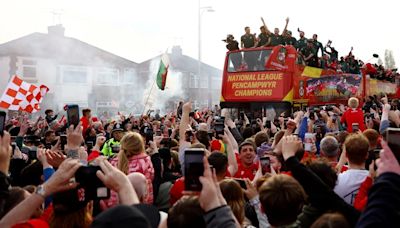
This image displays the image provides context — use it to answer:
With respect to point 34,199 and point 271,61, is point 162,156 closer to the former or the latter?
point 34,199

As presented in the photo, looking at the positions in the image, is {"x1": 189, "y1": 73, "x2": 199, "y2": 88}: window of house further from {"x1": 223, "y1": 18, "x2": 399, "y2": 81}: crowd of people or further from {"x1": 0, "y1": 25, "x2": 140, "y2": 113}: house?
{"x1": 223, "y1": 18, "x2": 399, "y2": 81}: crowd of people

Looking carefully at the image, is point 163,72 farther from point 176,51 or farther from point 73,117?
point 176,51

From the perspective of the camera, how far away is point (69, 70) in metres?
42.4

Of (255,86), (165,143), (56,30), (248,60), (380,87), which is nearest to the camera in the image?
(165,143)

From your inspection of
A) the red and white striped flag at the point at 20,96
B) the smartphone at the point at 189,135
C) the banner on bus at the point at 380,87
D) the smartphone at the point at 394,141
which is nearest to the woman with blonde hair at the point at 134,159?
the smartphone at the point at 189,135

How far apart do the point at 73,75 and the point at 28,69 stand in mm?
3975

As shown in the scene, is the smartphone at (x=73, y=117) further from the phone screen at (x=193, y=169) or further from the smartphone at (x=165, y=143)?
the smartphone at (x=165, y=143)

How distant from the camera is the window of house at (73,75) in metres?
42.2

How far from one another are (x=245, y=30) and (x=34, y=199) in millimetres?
13610

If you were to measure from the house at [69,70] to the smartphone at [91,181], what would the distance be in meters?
35.6

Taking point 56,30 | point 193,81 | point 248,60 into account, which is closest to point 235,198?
point 248,60

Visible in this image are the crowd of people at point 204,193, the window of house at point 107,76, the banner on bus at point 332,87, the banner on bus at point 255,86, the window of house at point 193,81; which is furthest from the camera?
the window of house at point 193,81

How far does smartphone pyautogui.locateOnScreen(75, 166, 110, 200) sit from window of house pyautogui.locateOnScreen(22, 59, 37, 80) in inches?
1537

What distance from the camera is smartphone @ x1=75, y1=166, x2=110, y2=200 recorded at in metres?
2.89
